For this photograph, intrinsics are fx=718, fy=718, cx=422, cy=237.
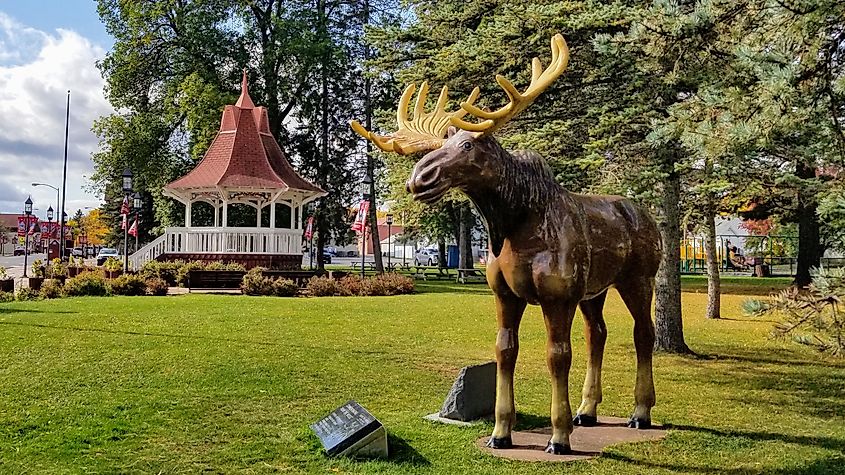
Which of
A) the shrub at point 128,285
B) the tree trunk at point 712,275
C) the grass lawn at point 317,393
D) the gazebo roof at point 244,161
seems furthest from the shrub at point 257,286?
the tree trunk at point 712,275

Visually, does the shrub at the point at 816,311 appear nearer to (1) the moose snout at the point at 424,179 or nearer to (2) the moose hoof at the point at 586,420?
(1) the moose snout at the point at 424,179

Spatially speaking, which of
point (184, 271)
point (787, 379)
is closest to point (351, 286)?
point (184, 271)

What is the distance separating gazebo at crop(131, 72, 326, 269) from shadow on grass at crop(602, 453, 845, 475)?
22467 millimetres

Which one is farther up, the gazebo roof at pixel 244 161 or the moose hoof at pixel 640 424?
the gazebo roof at pixel 244 161

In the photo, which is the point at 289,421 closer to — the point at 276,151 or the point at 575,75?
the point at 575,75

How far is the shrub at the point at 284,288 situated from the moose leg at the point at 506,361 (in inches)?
661

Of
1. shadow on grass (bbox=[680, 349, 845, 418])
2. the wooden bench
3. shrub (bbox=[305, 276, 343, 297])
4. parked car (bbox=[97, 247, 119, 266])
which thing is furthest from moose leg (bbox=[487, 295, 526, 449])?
parked car (bbox=[97, 247, 119, 266])

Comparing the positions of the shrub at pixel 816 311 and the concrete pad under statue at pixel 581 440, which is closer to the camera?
the shrub at pixel 816 311

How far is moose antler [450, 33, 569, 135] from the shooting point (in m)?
5.50

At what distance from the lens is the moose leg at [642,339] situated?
690 cm

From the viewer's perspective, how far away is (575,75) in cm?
1024

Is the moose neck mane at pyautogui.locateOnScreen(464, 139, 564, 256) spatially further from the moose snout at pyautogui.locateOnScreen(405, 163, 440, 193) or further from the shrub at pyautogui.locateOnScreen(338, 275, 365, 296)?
the shrub at pyautogui.locateOnScreen(338, 275, 365, 296)

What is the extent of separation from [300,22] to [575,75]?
26.3m

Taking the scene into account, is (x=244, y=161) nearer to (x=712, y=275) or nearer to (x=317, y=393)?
(x=712, y=275)
